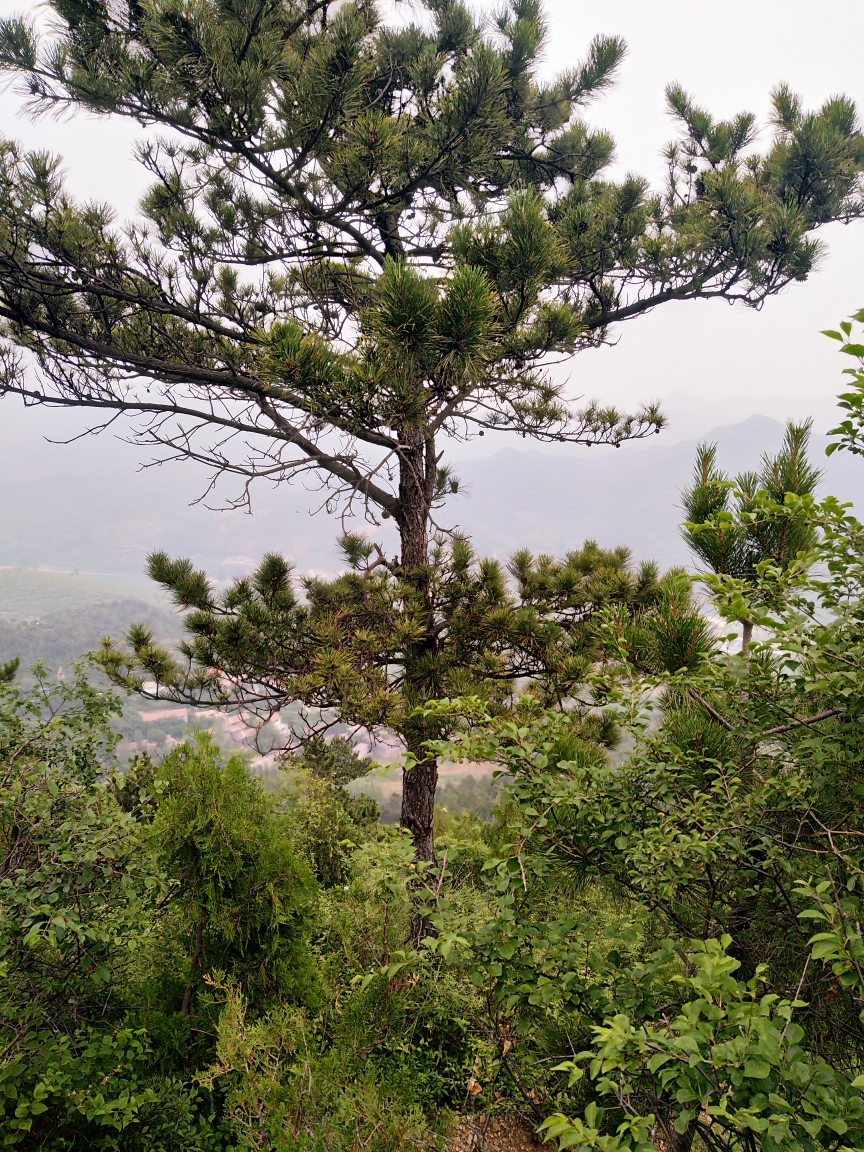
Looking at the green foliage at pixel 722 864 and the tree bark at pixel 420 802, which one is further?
the tree bark at pixel 420 802

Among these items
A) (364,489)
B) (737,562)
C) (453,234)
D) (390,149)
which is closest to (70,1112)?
(737,562)

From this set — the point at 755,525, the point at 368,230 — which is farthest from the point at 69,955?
the point at 368,230

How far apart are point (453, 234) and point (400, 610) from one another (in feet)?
6.37

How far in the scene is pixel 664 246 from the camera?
12.1 feet

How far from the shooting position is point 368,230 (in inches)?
160

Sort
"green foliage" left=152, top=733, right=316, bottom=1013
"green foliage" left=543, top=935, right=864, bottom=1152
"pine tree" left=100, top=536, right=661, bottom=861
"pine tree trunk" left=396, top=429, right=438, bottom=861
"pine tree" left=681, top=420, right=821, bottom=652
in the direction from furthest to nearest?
"pine tree trunk" left=396, top=429, right=438, bottom=861, "pine tree" left=100, top=536, right=661, bottom=861, "green foliage" left=152, top=733, right=316, bottom=1013, "pine tree" left=681, top=420, right=821, bottom=652, "green foliage" left=543, top=935, right=864, bottom=1152

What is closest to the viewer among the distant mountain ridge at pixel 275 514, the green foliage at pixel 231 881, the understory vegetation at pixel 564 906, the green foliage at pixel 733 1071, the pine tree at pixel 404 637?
the green foliage at pixel 733 1071

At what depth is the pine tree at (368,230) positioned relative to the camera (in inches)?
98.0

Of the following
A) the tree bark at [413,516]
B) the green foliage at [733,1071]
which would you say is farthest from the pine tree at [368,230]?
the green foliage at [733,1071]

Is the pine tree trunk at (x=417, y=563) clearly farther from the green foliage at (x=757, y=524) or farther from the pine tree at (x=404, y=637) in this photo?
the green foliage at (x=757, y=524)

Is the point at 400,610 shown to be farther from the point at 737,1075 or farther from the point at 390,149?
the point at 737,1075

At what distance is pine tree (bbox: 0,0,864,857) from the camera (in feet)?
8.17

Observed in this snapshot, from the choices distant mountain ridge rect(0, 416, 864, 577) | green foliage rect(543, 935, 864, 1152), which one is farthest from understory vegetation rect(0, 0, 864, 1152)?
distant mountain ridge rect(0, 416, 864, 577)

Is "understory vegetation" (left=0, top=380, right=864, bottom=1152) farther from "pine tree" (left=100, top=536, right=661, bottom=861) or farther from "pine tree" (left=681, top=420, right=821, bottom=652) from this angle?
"pine tree" (left=100, top=536, right=661, bottom=861)
